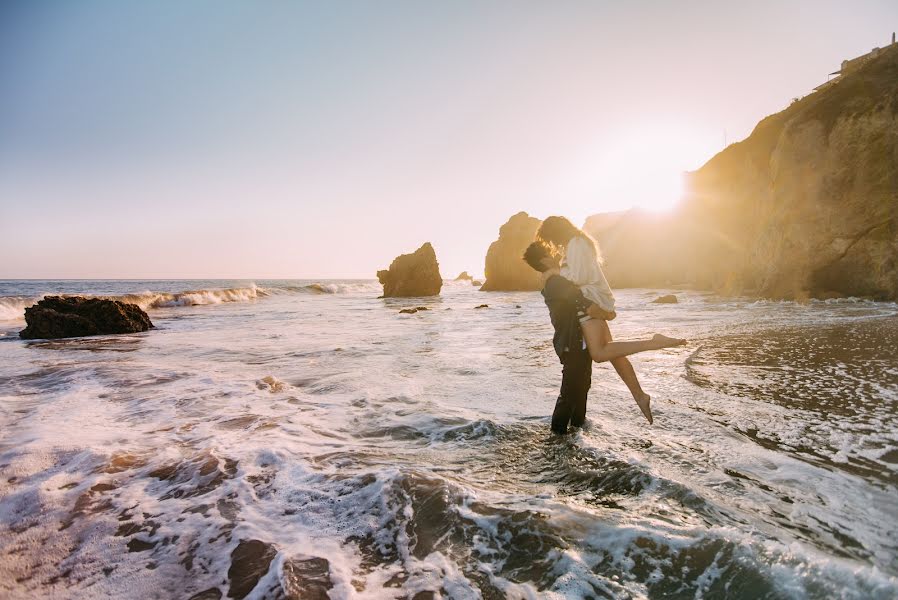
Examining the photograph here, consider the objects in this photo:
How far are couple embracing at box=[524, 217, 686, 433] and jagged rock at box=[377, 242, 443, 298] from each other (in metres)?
38.1

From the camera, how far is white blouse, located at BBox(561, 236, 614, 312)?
400 cm

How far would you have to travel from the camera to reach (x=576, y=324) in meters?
4.05

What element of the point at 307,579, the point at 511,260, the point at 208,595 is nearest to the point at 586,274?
the point at 307,579

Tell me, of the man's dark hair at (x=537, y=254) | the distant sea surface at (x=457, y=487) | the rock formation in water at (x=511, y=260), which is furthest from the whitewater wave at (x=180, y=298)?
the rock formation in water at (x=511, y=260)

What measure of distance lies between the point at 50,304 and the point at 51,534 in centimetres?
1497

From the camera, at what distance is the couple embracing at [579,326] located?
3936 millimetres

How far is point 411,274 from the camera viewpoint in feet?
138

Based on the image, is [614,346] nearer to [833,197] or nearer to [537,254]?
[537,254]

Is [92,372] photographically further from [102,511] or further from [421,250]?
[421,250]

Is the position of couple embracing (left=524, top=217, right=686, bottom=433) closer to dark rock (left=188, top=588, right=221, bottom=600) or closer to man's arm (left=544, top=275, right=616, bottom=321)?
man's arm (left=544, top=275, right=616, bottom=321)

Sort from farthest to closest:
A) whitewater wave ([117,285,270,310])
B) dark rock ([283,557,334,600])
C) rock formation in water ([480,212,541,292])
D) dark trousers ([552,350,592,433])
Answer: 1. rock formation in water ([480,212,541,292])
2. whitewater wave ([117,285,270,310])
3. dark trousers ([552,350,592,433])
4. dark rock ([283,557,334,600])

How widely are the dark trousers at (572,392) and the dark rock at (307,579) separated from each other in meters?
2.48

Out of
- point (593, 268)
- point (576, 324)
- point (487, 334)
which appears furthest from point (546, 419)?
point (487, 334)

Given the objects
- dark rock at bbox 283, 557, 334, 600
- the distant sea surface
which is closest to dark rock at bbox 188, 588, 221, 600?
the distant sea surface
